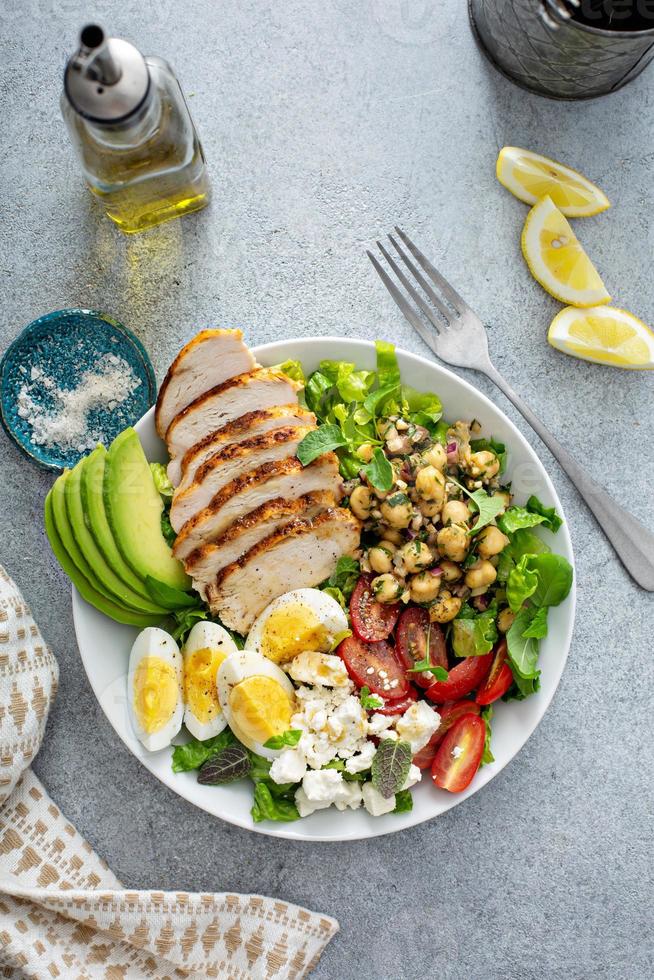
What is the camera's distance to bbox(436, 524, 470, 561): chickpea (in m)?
2.13

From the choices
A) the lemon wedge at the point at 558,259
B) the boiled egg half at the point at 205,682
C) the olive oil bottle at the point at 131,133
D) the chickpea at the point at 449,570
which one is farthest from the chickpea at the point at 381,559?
the olive oil bottle at the point at 131,133

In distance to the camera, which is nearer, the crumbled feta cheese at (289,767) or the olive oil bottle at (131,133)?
the olive oil bottle at (131,133)

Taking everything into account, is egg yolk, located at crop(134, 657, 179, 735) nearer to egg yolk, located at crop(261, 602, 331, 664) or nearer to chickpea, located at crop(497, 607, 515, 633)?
egg yolk, located at crop(261, 602, 331, 664)

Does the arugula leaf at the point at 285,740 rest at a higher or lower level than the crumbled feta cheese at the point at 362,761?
higher

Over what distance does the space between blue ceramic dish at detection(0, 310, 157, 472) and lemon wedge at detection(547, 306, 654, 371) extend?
1.22 meters

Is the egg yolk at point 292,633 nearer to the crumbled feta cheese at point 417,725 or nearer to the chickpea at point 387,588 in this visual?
the chickpea at point 387,588

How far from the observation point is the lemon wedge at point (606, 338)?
2.46 m

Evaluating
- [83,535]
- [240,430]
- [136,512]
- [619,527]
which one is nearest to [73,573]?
[83,535]

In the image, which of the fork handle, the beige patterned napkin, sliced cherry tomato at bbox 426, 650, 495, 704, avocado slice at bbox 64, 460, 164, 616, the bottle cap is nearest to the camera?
the bottle cap

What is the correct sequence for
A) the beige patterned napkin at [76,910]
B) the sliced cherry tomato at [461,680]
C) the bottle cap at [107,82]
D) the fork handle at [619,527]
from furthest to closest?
the fork handle at [619,527] < the beige patterned napkin at [76,910] < the sliced cherry tomato at [461,680] < the bottle cap at [107,82]

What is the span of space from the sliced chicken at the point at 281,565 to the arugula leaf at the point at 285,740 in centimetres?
31

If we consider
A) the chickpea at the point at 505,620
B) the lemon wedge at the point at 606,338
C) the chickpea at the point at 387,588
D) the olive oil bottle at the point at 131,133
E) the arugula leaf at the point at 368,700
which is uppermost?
the olive oil bottle at the point at 131,133

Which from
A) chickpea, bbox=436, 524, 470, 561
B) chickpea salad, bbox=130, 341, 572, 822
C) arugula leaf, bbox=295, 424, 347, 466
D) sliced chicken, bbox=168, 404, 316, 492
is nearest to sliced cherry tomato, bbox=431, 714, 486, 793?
chickpea salad, bbox=130, 341, 572, 822

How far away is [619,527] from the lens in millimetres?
2477
